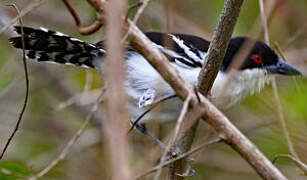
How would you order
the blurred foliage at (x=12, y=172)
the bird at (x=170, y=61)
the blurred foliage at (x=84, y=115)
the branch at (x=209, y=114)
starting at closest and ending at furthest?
the branch at (x=209, y=114), the blurred foliage at (x=12, y=172), the bird at (x=170, y=61), the blurred foliage at (x=84, y=115)

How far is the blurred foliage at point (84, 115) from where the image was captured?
4965 millimetres

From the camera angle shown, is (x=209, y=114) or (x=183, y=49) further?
(x=183, y=49)

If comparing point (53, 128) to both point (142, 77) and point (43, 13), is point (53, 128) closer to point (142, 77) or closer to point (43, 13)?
point (43, 13)

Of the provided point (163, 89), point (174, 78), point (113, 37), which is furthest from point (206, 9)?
point (113, 37)

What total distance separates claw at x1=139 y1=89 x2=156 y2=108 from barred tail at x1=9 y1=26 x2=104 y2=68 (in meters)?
0.40

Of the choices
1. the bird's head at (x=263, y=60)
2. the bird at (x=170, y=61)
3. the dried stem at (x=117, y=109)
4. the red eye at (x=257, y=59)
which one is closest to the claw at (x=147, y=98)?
the bird at (x=170, y=61)

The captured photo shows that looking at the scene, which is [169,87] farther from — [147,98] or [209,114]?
[209,114]

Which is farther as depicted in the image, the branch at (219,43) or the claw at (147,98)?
the claw at (147,98)

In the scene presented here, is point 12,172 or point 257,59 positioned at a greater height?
point 257,59

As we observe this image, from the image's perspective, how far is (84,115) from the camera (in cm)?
543

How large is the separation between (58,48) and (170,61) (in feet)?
2.47

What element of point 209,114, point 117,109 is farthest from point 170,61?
point 117,109

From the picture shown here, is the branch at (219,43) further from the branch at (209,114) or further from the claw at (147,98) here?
the claw at (147,98)

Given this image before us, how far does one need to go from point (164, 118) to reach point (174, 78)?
79.3 inches
